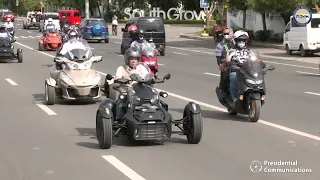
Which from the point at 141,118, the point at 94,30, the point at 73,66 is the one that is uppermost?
the point at 94,30

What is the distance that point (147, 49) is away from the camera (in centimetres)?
1633

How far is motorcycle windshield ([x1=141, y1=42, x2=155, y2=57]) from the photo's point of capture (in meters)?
16.2

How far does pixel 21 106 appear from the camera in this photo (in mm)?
15133

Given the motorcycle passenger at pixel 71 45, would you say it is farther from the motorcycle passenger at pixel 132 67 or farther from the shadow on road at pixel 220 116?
the motorcycle passenger at pixel 132 67

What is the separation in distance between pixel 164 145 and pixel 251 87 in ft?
8.52

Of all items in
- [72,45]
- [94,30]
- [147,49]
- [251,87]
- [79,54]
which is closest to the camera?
[251,87]

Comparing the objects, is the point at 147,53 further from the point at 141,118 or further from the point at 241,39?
the point at 141,118

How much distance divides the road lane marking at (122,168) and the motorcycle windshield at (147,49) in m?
7.02

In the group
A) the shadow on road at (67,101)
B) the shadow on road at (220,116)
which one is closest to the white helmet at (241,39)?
the shadow on road at (220,116)

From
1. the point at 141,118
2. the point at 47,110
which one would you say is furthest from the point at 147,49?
the point at 141,118

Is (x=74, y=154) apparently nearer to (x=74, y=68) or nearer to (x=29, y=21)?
(x=74, y=68)

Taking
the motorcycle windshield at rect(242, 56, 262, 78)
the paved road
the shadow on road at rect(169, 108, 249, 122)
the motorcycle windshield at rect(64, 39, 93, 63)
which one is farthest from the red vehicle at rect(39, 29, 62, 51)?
the motorcycle windshield at rect(242, 56, 262, 78)

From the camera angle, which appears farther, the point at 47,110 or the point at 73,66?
the point at 73,66

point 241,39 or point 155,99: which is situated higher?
point 241,39
